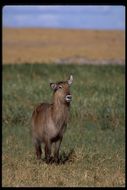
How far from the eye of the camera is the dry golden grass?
54.1 m

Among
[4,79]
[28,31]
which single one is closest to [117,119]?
[4,79]

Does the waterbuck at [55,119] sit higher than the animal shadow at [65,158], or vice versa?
the waterbuck at [55,119]

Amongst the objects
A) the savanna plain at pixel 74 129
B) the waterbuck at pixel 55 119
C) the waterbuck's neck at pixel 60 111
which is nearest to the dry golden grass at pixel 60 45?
the savanna plain at pixel 74 129

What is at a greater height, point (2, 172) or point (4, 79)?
point (4, 79)

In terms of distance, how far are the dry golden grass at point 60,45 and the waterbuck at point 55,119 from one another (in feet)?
125

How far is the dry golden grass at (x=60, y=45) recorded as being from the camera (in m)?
54.1

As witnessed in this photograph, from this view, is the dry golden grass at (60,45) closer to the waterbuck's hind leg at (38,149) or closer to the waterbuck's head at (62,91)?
the waterbuck's hind leg at (38,149)

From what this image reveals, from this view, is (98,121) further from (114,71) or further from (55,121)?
(114,71)

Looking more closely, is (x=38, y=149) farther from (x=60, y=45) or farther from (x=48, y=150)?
(x=60, y=45)

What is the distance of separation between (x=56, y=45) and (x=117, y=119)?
50.7 meters

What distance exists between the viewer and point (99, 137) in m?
16.5

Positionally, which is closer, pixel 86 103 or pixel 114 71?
pixel 86 103

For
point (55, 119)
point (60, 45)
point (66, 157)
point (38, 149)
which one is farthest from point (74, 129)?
point (60, 45)

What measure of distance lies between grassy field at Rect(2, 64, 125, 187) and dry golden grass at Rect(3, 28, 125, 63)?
20.7 meters
